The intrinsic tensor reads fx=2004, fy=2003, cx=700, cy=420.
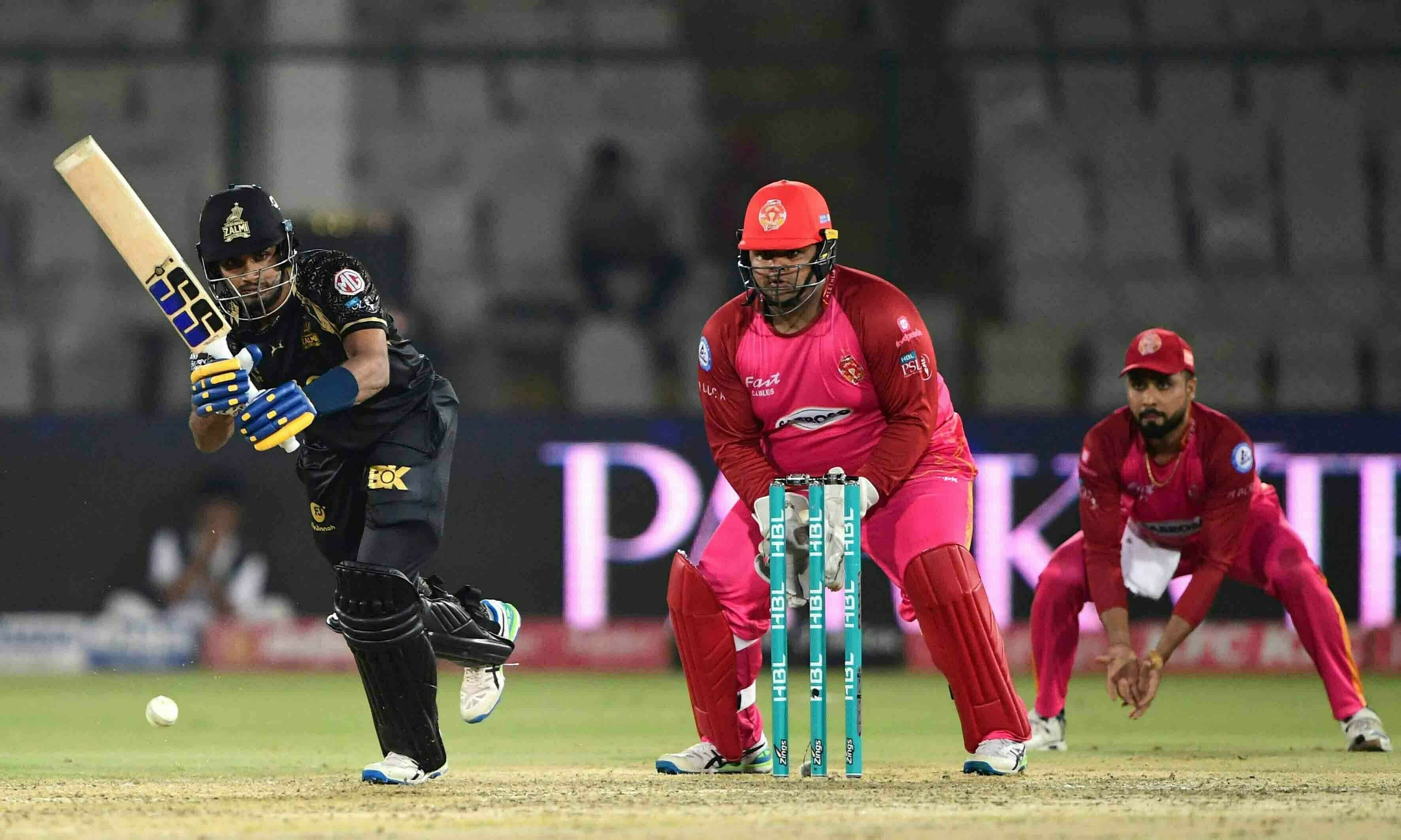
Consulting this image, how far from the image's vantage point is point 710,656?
5816 millimetres

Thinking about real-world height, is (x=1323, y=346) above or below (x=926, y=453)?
above

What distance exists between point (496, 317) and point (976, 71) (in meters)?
3.17

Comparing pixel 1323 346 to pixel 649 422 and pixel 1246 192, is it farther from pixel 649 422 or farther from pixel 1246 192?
pixel 649 422

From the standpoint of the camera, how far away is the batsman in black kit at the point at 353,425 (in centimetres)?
527

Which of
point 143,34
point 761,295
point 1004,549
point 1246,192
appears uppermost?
point 143,34

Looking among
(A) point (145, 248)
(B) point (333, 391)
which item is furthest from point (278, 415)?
(A) point (145, 248)

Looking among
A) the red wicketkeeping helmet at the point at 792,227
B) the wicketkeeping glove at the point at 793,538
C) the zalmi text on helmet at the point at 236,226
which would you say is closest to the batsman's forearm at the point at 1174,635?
the wicketkeeping glove at the point at 793,538

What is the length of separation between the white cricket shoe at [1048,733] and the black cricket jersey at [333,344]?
8.27ft

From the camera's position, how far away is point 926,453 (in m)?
5.78

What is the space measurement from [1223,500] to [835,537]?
2099mm

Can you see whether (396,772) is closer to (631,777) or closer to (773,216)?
Answer: (631,777)

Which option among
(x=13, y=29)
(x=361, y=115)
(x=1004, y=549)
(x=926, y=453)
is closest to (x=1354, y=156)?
(x=1004, y=549)

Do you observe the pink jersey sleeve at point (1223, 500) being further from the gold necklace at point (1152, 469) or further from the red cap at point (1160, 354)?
the red cap at point (1160, 354)

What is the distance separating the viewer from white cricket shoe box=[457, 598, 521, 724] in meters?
5.99
